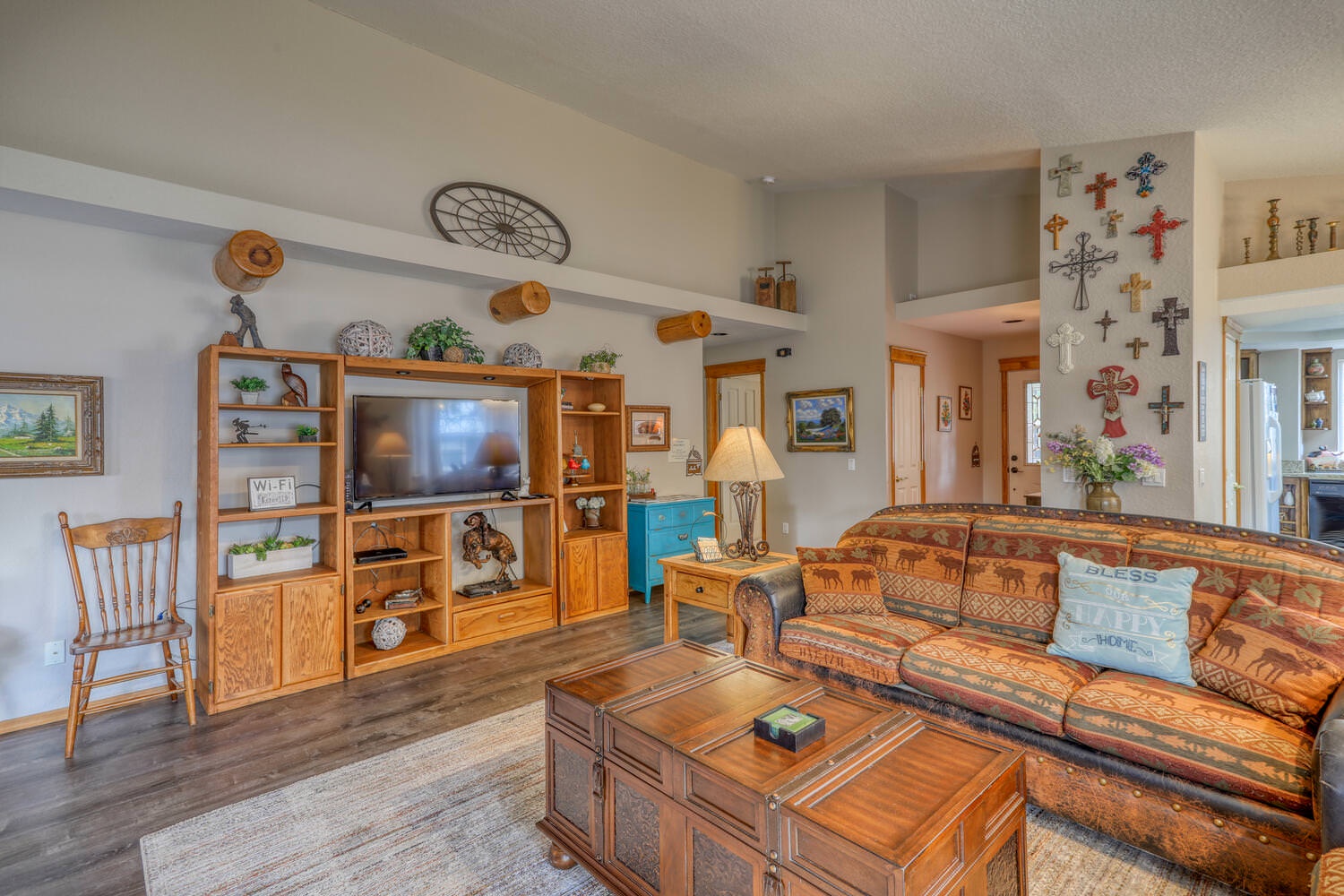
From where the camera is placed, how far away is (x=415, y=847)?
2.03 meters

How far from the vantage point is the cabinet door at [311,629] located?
326cm

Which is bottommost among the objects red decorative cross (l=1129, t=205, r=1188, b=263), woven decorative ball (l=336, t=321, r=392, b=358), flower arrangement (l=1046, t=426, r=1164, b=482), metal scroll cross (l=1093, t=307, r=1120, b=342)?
flower arrangement (l=1046, t=426, r=1164, b=482)

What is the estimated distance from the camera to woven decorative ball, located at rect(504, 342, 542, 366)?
171 inches

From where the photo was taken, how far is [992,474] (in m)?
7.27

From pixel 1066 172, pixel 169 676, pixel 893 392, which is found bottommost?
pixel 169 676

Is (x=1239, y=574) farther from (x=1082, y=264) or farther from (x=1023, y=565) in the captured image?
(x=1082, y=264)

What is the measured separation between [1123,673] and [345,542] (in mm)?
3740

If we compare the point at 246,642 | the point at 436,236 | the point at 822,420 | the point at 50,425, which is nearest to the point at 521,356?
the point at 436,236

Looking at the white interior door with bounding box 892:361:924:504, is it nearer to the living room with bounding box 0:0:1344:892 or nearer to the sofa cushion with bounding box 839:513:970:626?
the living room with bounding box 0:0:1344:892

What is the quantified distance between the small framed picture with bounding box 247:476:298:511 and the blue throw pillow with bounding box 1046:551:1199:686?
3.81 meters

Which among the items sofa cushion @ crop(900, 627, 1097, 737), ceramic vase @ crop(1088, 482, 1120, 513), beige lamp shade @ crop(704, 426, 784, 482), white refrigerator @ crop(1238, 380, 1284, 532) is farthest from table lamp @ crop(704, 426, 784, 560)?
white refrigerator @ crop(1238, 380, 1284, 532)

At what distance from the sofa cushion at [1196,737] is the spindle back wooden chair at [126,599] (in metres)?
3.75

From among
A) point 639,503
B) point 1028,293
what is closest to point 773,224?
point 1028,293

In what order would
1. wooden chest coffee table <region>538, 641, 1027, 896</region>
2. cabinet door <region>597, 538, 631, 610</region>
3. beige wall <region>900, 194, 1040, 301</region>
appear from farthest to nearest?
1. beige wall <region>900, 194, 1040, 301</region>
2. cabinet door <region>597, 538, 631, 610</region>
3. wooden chest coffee table <region>538, 641, 1027, 896</region>
